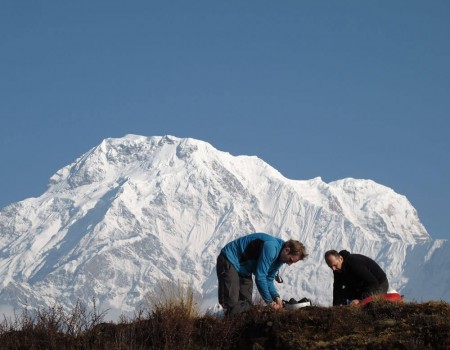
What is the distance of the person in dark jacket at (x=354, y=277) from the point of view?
14.6 metres

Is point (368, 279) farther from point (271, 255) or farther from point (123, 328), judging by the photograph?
point (123, 328)

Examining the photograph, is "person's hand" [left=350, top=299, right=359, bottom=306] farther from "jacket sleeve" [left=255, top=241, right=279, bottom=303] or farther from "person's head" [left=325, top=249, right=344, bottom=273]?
"jacket sleeve" [left=255, top=241, right=279, bottom=303]

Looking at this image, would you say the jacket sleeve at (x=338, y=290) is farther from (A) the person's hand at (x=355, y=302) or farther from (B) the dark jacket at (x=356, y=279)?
(A) the person's hand at (x=355, y=302)

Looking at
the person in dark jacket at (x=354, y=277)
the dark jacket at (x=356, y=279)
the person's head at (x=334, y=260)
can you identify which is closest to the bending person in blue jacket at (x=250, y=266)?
the person's head at (x=334, y=260)

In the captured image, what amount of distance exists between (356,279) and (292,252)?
1.58 m

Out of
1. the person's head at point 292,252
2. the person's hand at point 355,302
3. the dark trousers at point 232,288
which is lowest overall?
the person's hand at point 355,302

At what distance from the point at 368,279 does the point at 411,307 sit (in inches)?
79.0

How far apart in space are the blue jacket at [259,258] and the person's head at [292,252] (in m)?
0.22

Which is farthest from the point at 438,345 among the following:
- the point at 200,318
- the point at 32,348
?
the point at 32,348

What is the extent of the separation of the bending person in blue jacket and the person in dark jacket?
93 cm

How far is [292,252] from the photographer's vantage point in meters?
13.7

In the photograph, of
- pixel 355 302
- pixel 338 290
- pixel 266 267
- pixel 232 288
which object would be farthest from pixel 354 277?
pixel 232 288

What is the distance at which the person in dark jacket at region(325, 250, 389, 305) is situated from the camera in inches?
576

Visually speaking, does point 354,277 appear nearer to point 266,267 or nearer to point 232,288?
point 266,267
